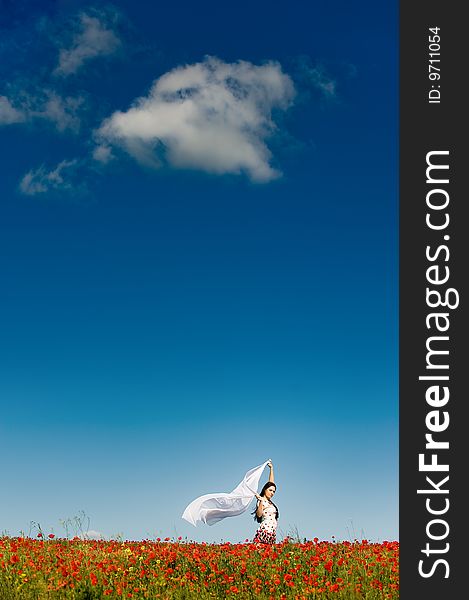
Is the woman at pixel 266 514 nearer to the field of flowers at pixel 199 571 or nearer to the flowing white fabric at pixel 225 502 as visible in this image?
the flowing white fabric at pixel 225 502

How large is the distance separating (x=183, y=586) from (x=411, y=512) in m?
5.06

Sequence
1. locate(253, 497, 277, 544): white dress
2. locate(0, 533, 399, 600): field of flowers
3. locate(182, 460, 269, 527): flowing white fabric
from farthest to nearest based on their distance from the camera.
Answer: locate(182, 460, 269, 527): flowing white fabric, locate(253, 497, 277, 544): white dress, locate(0, 533, 399, 600): field of flowers

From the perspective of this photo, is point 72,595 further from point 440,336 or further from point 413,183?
point 413,183

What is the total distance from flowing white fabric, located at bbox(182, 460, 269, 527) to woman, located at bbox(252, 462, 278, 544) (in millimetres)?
507

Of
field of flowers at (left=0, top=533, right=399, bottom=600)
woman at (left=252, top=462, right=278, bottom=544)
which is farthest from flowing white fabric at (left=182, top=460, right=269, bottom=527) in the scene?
field of flowers at (left=0, top=533, right=399, bottom=600)

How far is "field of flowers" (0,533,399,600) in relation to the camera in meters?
12.3

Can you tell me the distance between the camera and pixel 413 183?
9945 millimetres

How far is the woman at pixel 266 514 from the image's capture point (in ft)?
57.7

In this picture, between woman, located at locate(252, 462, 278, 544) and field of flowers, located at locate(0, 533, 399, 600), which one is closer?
field of flowers, located at locate(0, 533, 399, 600)

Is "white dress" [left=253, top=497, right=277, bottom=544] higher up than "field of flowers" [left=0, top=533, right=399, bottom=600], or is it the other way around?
"white dress" [left=253, top=497, right=277, bottom=544]

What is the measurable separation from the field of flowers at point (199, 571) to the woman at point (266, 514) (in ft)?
5.11

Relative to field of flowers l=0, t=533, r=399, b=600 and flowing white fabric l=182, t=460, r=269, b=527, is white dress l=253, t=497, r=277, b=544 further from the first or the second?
field of flowers l=0, t=533, r=399, b=600

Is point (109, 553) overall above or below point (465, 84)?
below

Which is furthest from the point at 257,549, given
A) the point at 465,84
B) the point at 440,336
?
the point at 465,84
